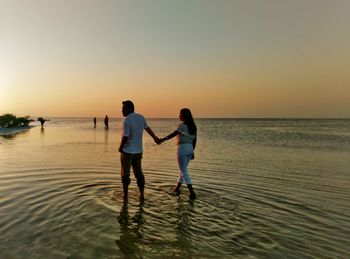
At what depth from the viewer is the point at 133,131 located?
7.73 metres

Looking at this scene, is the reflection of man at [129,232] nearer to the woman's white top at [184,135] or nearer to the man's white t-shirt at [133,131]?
the man's white t-shirt at [133,131]

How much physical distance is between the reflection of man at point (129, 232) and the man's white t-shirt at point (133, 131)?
1.48 meters

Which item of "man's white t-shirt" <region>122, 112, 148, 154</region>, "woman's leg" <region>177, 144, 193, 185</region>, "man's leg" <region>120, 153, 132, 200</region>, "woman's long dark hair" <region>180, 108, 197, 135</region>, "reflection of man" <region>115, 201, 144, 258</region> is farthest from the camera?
"woman's leg" <region>177, 144, 193, 185</region>

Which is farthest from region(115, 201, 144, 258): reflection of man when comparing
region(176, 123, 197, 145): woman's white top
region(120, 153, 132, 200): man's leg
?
region(176, 123, 197, 145): woman's white top

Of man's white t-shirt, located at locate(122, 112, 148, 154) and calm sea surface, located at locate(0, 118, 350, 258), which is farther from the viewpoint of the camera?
man's white t-shirt, located at locate(122, 112, 148, 154)

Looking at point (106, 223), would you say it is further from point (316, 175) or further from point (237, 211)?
point (316, 175)

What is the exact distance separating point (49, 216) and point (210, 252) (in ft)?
11.2

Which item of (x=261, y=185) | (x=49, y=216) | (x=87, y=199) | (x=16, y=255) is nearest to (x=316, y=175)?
(x=261, y=185)

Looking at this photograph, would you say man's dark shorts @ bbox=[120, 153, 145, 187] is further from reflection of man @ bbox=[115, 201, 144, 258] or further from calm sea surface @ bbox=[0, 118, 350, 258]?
reflection of man @ bbox=[115, 201, 144, 258]

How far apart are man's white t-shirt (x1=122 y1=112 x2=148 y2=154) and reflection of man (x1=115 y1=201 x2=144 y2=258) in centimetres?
148

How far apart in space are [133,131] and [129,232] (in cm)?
275

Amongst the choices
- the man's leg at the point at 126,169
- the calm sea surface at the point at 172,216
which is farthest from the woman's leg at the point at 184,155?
the man's leg at the point at 126,169

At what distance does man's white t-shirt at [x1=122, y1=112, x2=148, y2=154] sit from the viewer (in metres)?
7.69

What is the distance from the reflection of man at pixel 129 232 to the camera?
4855 millimetres
